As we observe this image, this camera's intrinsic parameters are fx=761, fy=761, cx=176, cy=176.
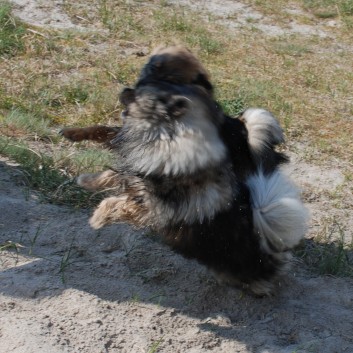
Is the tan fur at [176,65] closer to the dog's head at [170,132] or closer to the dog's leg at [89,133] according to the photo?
the dog's head at [170,132]

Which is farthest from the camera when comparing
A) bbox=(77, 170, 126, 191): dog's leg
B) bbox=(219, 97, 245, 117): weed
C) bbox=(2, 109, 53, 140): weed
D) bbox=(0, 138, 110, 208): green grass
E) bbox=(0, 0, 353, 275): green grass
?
bbox=(219, 97, 245, 117): weed

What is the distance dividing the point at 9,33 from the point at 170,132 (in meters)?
4.24

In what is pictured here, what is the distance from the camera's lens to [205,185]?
3.84 meters

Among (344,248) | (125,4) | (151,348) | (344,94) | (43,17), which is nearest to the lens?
(151,348)

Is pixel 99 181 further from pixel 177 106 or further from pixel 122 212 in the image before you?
pixel 177 106

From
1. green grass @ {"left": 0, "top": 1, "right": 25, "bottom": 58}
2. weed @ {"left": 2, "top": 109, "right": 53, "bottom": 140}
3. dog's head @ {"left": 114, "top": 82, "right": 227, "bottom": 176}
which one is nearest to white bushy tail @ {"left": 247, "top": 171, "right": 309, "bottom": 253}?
dog's head @ {"left": 114, "top": 82, "right": 227, "bottom": 176}

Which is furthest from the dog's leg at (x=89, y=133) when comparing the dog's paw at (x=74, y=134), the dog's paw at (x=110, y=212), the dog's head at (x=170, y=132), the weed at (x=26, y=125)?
the weed at (x=26, y=125)

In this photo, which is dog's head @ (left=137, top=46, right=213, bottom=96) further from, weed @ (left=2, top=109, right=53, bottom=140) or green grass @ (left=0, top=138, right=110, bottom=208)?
weed @ (left=2, top=109, right=53, bottom=140)

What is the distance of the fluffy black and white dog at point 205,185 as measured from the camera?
371cm

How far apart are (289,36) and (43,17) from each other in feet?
9.13

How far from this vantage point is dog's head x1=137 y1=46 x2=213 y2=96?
152 inches

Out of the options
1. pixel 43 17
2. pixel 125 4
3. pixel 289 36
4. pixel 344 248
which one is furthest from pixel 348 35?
pixel 344 248

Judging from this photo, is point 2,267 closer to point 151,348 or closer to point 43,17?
point 151,348

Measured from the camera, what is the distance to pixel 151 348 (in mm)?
3756
